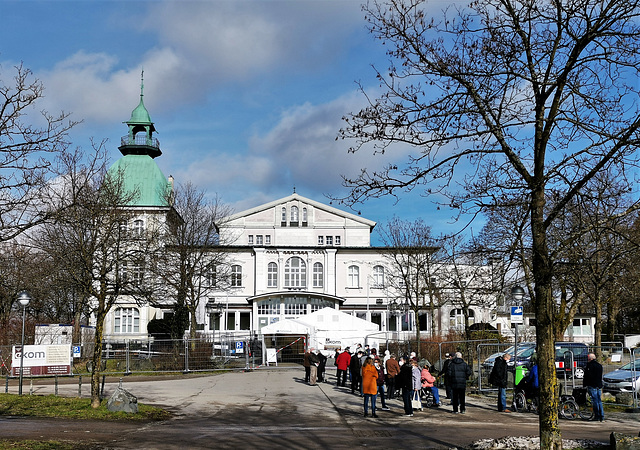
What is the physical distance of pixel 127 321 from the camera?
61.5 meters

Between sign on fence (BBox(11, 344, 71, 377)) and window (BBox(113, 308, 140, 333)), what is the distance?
33629 millimetres

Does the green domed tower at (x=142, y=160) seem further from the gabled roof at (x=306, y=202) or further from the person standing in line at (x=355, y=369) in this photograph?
the person standing in line at (x=355, y=369)

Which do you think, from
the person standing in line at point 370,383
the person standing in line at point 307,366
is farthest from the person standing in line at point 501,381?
the person standing in line at point 307,366

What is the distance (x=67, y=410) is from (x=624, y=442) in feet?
45.7

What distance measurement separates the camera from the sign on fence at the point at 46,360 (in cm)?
2750

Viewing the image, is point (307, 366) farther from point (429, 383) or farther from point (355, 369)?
point (429, 383)

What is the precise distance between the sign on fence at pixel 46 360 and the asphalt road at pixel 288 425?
2333 mm

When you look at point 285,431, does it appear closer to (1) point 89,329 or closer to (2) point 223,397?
(2) point 223,397

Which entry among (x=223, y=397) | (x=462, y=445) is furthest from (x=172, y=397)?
(x=462, y=445)

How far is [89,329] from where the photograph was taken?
38.8 m

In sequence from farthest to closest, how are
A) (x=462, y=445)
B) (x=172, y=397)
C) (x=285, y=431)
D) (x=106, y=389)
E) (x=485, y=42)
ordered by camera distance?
(x=106, y=389) < (x=172, y=397) < (x=285, y=431) < (x=462, y=445) < (x=485, y=42)

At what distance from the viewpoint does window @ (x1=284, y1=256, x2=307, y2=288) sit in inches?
2480

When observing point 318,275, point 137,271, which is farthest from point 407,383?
point 318,275

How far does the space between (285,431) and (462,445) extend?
14.3ft
